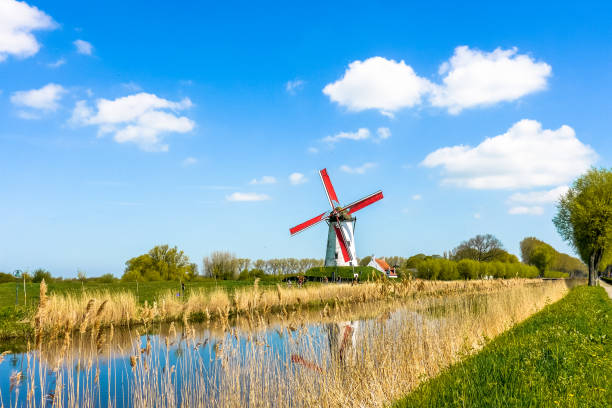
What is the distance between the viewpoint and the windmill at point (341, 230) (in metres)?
37.7

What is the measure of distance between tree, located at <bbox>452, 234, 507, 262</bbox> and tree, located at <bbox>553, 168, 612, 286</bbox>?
4188 centimetres

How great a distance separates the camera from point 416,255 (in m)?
80.2

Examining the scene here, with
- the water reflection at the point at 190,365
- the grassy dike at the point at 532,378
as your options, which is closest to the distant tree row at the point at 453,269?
the water reflection at the point at 190,365

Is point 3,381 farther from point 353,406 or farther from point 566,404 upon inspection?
point 566,404

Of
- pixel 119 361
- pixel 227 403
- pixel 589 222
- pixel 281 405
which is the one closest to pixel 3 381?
pixel 119 361

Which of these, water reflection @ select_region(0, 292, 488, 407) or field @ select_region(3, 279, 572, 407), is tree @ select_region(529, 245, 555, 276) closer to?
field @ select_region(3, 279, 572, 407)

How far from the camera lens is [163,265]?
1683 inches

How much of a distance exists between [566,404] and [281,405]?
3.37 metres

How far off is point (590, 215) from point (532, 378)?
2781cm

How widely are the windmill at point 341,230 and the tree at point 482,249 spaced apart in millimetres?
41530

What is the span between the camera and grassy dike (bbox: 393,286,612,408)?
4.30 metres

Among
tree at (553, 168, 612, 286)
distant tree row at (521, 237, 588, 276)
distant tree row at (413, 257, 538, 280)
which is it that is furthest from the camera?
distant tree row at (521, 237, 588, 276)

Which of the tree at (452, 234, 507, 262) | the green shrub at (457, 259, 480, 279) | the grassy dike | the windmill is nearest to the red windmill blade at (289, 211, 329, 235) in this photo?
the windmill

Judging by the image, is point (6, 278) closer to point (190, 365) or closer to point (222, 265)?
point (222, 265)
